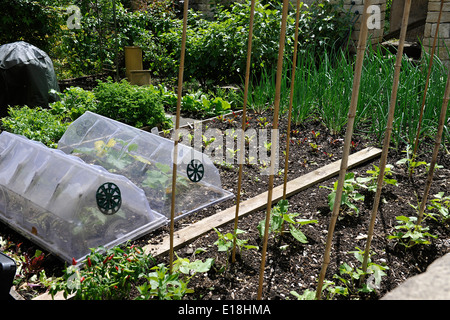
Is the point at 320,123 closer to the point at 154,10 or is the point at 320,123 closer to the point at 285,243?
the point at 285,243

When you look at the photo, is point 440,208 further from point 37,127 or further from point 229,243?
point 37,127

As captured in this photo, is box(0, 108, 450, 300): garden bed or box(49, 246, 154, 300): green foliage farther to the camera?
box(0, 108, 450, 300): garden bed

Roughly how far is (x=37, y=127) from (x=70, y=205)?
6.18ft

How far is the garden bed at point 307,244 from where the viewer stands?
206 centimetres

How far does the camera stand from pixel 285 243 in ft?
7.76

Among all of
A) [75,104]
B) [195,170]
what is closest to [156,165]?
[195,170]

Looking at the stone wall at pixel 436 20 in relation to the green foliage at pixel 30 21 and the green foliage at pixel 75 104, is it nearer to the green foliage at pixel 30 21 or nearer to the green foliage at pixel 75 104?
the green foliage at pixel 75 104

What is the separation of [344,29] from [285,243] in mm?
5086

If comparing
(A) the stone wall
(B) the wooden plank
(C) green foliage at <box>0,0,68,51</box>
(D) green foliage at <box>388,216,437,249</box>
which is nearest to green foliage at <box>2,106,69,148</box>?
(B) the wooden plank

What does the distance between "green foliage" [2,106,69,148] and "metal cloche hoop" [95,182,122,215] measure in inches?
58.6

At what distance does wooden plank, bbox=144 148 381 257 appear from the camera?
2.42 metres

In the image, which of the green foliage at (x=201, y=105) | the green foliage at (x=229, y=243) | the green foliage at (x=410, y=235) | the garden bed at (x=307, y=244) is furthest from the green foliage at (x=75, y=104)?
the green foliage at (x=410, y=235)

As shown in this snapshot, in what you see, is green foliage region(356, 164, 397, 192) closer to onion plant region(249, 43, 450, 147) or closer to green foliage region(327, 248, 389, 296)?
onion plant region(249, 43, 450, 147)

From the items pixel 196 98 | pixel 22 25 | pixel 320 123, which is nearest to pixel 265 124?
pixel 320 123
